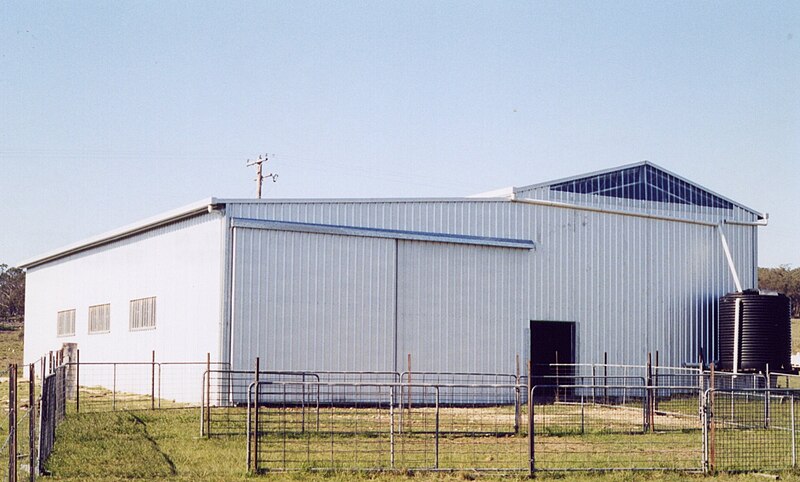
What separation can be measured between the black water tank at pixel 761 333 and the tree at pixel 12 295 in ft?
266

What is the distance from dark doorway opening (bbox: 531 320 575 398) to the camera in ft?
106

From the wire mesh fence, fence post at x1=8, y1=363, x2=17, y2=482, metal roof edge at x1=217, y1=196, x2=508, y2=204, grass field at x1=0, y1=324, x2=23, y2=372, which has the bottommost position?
grass field at x1=0, y1=324, x2=23, y2=372

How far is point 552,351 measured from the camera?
112 ft

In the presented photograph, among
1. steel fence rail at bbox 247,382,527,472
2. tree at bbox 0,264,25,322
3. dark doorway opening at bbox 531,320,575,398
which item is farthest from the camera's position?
tree at bbox 0,264,25,322

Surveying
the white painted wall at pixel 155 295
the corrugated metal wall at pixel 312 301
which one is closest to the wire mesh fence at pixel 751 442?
the corrugated metal wall at pixel 312 301

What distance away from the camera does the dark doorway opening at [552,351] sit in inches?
1268

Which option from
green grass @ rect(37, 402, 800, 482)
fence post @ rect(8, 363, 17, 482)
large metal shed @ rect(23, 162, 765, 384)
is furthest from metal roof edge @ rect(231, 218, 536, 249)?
fence post @ rect(8, 363, 17, 482)

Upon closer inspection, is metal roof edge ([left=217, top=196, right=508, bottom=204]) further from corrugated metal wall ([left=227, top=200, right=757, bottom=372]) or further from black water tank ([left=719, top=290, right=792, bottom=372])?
black water tank ([left=719, top=290, right=792, bottom=372])

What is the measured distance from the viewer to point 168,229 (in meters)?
30.7

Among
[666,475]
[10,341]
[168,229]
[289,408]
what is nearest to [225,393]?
[289,408]

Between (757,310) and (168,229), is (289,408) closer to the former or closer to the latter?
(168,229)

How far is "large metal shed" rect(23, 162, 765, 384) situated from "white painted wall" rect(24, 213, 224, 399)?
86 millimetres

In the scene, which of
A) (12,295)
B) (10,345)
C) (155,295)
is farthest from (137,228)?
(12,295)

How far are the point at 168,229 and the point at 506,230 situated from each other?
1020cm
